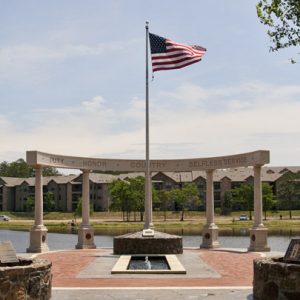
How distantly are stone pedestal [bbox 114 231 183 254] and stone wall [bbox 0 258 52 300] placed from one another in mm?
14175

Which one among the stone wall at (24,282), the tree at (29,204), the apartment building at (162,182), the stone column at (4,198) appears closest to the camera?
the stone wall at (24,282)

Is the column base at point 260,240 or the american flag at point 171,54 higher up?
the american flag at point 171,54

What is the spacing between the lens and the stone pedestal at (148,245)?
28.3 m

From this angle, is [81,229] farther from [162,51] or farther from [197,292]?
[197,292]

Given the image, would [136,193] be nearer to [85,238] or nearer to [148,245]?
[85,238]

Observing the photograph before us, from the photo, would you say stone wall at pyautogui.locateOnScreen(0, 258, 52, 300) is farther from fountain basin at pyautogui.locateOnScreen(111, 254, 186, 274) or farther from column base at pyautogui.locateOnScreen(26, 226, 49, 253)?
column base at pyautogui.locateOnScreen(26, 226, 49, 253)

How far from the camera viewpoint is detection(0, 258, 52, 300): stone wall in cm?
1319

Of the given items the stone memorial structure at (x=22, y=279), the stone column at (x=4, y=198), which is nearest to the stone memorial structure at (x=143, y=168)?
the stone memorial structure at (x=22, y=279)

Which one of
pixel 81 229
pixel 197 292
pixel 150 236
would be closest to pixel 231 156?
pixel 150 236

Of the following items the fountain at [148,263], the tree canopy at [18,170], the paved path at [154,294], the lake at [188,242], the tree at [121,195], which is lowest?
the lake at [188,242]

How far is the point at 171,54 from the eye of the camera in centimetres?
2864

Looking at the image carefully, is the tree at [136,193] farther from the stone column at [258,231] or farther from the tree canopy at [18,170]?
the tree canopy at [18,170]

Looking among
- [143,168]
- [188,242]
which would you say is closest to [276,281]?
[143,168]

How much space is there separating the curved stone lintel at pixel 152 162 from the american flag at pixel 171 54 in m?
6.93
